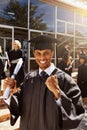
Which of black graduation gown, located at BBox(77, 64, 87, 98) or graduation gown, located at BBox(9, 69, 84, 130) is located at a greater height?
graduation gown, located at BBox(9, 69, 84, 130)

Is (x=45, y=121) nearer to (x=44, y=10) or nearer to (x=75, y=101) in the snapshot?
(x=75, y=101)

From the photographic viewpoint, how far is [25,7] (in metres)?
12.6

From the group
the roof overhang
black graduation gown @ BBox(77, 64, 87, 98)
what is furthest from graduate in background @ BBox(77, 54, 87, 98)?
the roof overhang

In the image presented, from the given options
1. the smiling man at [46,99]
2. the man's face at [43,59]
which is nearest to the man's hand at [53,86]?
the smiling man at [46,99]

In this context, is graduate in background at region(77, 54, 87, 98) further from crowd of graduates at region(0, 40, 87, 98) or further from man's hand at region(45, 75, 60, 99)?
man's hand at region(45, 75, 60, 99)

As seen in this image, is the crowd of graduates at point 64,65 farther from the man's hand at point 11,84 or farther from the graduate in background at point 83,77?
the man's hand at point 11,84

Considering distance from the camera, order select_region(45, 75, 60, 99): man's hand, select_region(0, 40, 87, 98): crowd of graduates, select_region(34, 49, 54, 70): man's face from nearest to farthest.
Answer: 1. select_region(45, 75, 60, 99): man's hand
2. select_region(34, 49, 54, 70): man's face
3. select_region(0, 40, 87, 98): crowd of graduates

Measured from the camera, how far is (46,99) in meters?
2.59

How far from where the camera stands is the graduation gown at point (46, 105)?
248 centimetres

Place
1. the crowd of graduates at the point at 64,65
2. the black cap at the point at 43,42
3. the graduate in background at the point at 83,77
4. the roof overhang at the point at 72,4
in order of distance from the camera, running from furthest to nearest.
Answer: the roof overhang at the point at 72,4 → the graduate in background at the point at 83,77 → the crowd of graduates at the point at 64,65 → the black cap at the point at 43,42

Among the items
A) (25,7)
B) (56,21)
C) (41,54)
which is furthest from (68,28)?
(41,54)

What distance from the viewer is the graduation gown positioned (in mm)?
2479

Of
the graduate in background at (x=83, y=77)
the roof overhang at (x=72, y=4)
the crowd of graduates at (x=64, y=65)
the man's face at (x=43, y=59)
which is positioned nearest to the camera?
the man's face at (x=43, y=59)

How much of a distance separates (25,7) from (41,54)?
33.6 feet
